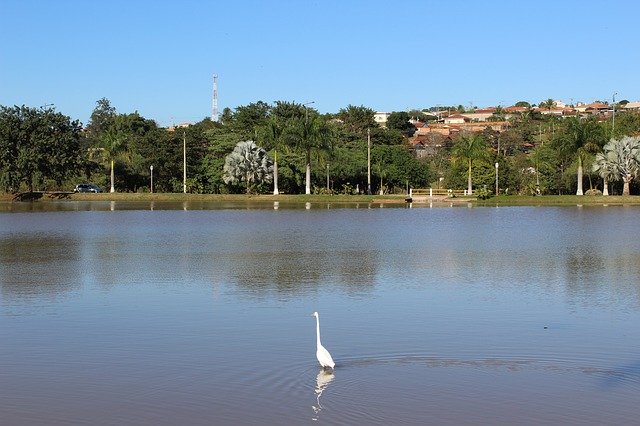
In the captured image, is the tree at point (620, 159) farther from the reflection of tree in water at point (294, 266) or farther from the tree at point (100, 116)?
the tree at point (100, 116)

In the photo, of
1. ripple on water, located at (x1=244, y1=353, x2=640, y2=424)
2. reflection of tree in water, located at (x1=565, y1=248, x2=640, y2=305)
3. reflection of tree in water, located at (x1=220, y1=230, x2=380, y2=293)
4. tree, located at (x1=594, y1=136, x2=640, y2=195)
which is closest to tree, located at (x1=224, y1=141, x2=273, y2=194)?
tree, located at (x1=594, y1=136, x2=640, y2=195)

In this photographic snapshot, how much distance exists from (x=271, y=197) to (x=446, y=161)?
31.9m

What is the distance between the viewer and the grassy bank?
82938 mm

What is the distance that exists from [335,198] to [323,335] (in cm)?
7206

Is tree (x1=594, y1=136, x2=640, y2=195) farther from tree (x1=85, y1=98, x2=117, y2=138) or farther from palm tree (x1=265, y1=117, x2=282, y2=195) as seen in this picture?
tree (x1=85, y1=98, x2=117, y2=138)

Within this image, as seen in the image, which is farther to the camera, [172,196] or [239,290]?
[172,196]

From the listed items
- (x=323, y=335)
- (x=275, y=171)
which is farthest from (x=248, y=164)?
(x=323, y=335)

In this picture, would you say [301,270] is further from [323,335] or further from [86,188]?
[86,188]

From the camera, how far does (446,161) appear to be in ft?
376

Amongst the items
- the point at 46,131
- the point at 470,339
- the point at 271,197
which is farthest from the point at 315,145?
the point at 470,339

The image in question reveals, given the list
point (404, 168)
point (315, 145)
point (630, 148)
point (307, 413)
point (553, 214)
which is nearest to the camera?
point (307, 413)

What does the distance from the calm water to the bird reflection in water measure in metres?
0.06

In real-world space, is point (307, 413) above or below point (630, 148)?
below

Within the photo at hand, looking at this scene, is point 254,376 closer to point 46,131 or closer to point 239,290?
point 239,290
